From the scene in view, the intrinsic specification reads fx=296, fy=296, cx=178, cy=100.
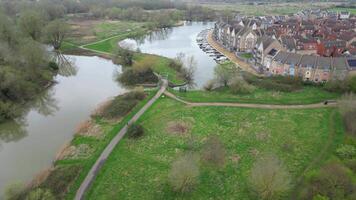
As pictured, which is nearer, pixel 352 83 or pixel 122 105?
pixel 122 105

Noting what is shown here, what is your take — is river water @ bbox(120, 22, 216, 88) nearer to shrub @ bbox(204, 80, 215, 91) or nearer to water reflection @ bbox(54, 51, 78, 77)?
shrub @ bbox(204, 80, 215, 91)

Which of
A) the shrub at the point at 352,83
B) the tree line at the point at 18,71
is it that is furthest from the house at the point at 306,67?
the tree line at the point at 18,71

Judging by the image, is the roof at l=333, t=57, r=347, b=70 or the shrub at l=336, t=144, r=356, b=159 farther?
the roof at l=333, t=57, r=347, b=70

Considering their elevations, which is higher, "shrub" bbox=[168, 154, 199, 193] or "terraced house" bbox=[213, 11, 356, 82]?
"terraced house" bbox=[213, 11, 356, 82]

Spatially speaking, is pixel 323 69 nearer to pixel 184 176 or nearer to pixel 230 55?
pixel 230 55

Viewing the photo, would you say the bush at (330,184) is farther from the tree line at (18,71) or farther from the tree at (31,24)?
the tree at (31,24)

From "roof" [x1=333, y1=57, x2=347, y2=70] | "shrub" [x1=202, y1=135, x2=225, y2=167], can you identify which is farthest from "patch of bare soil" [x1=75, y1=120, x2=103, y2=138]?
"roof" [x1=333, y1=57, x2=347, y2=70]

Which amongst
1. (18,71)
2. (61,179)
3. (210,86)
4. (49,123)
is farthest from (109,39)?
(61,179)
